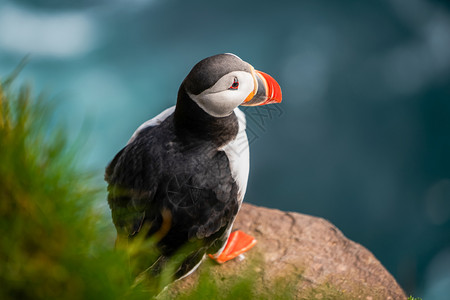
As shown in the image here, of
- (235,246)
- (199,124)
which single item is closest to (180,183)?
(199,124)

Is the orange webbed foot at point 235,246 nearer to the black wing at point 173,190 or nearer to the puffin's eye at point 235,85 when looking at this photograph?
the black wing at point 173,190

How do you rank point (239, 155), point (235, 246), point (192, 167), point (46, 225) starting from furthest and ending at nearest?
point (235, 246)
point (239, 155)
point (192, 167)
point (46, 225)

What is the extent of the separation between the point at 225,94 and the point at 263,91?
168 millimetres

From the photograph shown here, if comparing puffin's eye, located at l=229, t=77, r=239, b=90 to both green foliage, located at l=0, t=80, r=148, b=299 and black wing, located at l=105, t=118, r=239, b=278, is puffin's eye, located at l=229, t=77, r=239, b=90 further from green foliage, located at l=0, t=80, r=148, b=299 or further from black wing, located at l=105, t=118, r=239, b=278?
green foliage, located at l=0, t=80, r=148, b=299

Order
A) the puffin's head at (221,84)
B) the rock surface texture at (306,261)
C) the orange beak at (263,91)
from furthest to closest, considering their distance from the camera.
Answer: the rock surface texture at (306,261) < the orange beak at (263,91) < the puffin's head at (221,84)

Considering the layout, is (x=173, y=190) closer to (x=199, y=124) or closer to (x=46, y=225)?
(x=199, y=124)

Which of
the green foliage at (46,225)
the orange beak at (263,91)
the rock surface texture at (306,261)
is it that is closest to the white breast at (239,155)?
the orange beak at (263,91)

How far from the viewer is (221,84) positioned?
135 cm

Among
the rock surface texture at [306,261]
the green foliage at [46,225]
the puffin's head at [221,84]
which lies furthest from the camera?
the rock surface texture at [306,261]

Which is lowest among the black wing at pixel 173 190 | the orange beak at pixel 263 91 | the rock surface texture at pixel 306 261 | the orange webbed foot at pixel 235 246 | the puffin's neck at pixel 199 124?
the rock surface texture at pixel 306 261

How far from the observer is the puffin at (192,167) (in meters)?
1.38

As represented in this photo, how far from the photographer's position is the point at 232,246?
191 centimetres

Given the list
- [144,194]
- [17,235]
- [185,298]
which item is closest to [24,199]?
[17,235]

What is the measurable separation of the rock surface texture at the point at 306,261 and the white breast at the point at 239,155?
1.26ft
